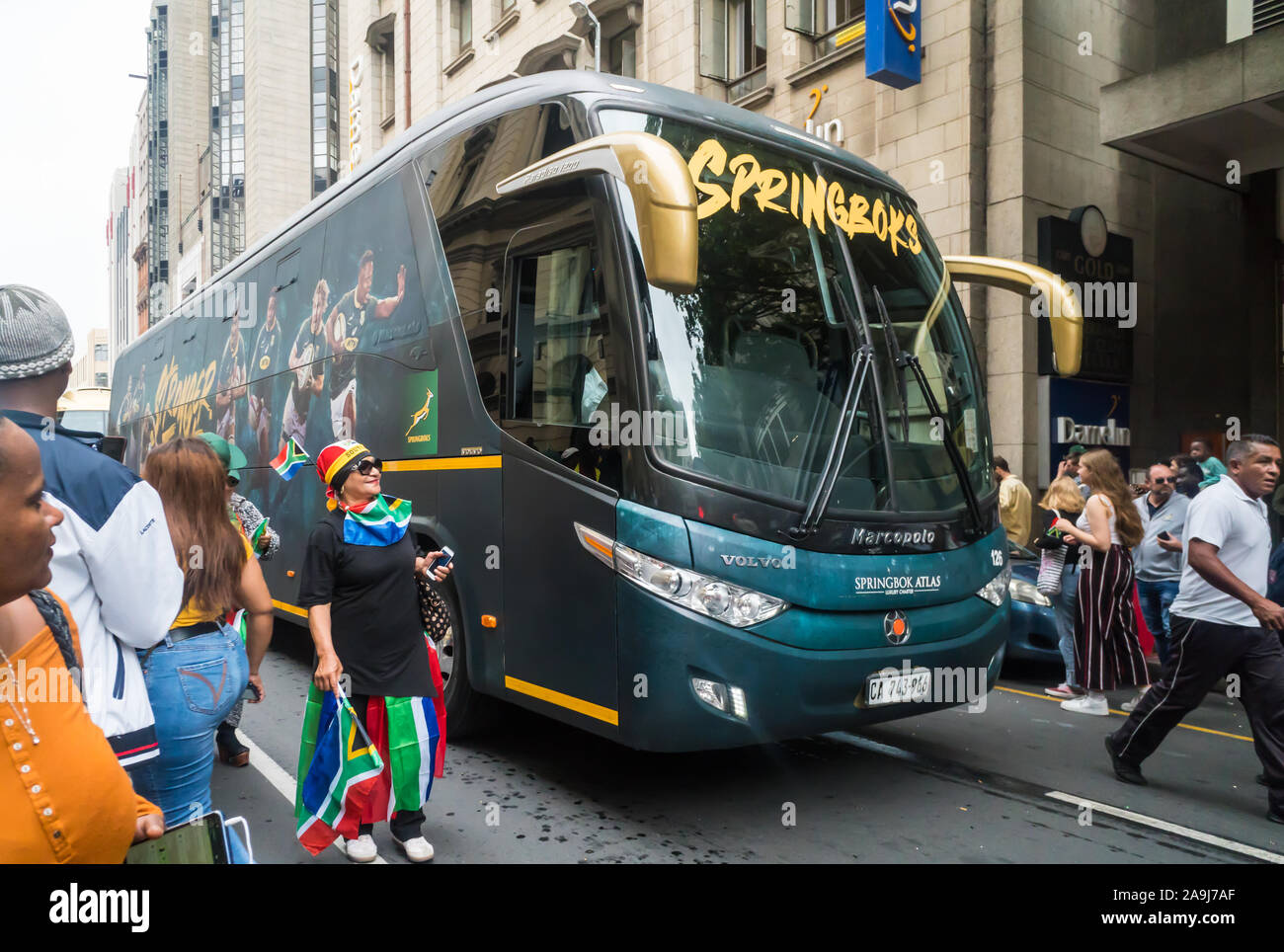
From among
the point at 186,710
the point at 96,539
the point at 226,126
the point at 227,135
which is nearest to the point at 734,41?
the point at 186,710

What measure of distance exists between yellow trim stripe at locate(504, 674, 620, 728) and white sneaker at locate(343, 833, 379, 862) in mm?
1040

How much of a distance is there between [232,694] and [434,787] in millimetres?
1930

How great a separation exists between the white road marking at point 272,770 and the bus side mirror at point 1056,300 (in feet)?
15.5

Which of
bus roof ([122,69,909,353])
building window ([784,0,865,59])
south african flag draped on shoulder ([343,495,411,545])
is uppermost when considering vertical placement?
building window ([784,0,865,59])

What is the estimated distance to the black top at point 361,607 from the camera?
4.11 m

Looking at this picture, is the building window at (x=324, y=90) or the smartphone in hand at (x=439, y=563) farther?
the building window at (x=324, y=90)

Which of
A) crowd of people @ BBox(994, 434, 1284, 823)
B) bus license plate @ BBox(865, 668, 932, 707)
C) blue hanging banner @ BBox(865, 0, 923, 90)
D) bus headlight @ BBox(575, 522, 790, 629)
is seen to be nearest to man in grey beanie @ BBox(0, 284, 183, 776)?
bus headlight @ BBox(575, 522, 790, 629)

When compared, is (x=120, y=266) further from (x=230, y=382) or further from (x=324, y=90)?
(x=230, y=382)

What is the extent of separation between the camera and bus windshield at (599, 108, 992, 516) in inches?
176

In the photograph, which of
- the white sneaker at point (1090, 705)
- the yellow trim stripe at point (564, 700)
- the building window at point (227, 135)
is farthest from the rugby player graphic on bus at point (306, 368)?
the building window at point (227, 135)

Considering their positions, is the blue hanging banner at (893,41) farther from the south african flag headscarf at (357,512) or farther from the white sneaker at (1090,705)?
the south african flag headscarf at (357,512)

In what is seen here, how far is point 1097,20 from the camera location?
1423cm

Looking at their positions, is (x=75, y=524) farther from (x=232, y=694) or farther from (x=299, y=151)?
(x=299, y=151)

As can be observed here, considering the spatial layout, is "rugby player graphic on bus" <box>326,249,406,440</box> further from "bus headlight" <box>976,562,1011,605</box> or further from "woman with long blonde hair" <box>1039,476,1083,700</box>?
"woman with long blonde hair" <box>1039,476,1083,700</box>
